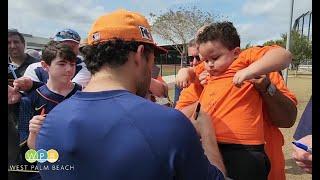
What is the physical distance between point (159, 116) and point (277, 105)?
1.01 metres

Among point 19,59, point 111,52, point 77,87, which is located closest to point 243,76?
point 111,52

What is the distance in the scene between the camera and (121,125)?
1129 mm

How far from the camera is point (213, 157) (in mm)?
1370

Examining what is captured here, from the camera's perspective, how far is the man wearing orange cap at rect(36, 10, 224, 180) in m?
1.12

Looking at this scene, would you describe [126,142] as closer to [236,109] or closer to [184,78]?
[236,109]

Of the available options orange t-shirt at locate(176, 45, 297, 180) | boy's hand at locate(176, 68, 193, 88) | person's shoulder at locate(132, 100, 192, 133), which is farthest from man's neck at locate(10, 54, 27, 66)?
person's shoulder at locate(132, 100, 192, 133)

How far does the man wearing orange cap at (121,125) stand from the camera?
1116 millimetres

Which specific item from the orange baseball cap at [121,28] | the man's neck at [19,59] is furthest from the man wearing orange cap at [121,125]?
the man's neck at [19,59]

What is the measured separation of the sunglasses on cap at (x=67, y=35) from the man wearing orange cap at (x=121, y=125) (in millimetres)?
1937

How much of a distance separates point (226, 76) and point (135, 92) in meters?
0.85

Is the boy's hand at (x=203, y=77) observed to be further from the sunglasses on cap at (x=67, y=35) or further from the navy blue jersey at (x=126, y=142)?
the sunglasses on cap at (x=67, y=35)

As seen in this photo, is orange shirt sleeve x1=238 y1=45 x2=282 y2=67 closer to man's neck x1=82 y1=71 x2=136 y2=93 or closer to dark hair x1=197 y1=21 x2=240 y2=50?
dark hair x1=197 y1=21 x2=240 y2=50

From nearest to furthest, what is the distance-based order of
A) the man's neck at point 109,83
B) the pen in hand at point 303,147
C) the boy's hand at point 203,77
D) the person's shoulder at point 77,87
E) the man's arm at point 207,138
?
the man's neck at point 109,83 → the man's arm at point 207,138 → the pen in hand at point 303,147 → the boy's hand at point 203,77 → the person's shoulder at point 77,87

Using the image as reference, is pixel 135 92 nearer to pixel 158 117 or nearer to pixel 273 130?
pixel 158 117
